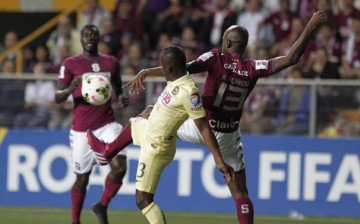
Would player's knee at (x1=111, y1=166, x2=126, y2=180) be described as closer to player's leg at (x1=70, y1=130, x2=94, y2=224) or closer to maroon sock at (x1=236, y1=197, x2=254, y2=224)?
player's leg at (x1=70, y1=130, x2=94, y2=224)

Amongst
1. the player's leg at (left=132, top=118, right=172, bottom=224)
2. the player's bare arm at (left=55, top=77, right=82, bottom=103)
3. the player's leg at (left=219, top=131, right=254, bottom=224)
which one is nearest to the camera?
the player's leg at (left=132, top=118, right=172, bottom=224)

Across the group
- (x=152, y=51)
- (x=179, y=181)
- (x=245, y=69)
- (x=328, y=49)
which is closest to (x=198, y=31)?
(x=152, y=51)

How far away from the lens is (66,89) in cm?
1335

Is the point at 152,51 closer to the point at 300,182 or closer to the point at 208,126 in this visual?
the point at 300,182

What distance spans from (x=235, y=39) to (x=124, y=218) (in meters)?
4.77

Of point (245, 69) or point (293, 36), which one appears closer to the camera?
point (245, 69)

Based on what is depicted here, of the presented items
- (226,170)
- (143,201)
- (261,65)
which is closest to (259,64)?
(261,65)

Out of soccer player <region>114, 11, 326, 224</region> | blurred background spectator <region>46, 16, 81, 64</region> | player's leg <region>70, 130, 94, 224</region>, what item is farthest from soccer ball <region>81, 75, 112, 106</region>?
blurred background spectator <region>46, 16, 81, 64</region>

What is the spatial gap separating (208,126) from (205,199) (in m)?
6.02

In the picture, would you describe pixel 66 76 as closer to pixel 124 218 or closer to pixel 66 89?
pixel 66 89

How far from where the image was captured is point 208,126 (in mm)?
10898

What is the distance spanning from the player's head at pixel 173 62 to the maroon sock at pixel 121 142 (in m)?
1.12

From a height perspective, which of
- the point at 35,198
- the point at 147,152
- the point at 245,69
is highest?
the point at 245,69

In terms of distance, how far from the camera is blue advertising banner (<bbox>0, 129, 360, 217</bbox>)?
16.5m
